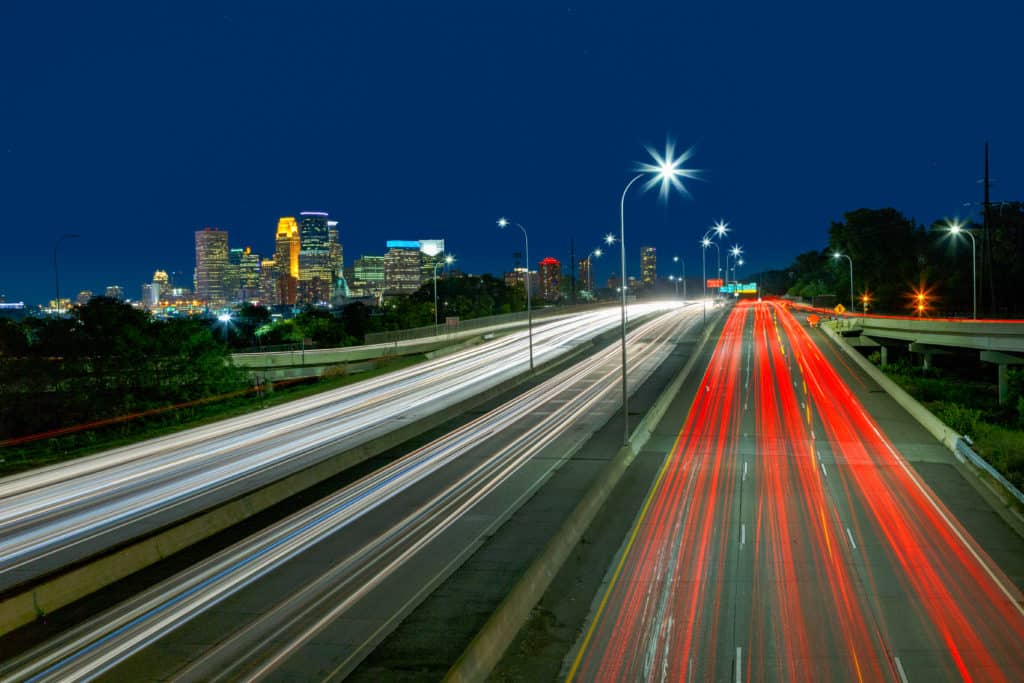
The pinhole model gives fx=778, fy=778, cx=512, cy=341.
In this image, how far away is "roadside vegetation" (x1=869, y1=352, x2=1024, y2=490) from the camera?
28.2 m

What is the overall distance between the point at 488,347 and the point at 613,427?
34.1 m

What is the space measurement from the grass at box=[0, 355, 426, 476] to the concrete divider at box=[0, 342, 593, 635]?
10.3m

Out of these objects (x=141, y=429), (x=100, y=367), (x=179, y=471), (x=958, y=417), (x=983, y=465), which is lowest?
(x=141, y=429)

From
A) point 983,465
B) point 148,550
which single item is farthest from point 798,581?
point 148,550

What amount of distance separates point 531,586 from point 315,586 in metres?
3.91

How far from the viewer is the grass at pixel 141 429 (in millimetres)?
28148

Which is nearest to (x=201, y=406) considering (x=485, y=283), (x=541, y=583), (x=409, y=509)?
(x=409, y=509)

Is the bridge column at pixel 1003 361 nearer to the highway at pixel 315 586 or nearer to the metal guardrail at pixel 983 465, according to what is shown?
the metal guardrail at pixel 983 465

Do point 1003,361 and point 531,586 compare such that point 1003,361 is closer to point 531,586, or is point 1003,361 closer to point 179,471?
point 531,586

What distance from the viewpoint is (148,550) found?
1535cm

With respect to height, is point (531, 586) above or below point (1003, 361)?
below

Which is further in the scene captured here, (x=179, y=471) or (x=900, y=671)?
(x=179, y=471)

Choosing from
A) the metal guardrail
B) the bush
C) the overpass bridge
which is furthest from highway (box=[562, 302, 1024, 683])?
the overpass bridge

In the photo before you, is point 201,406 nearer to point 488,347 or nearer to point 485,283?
point 488,347
